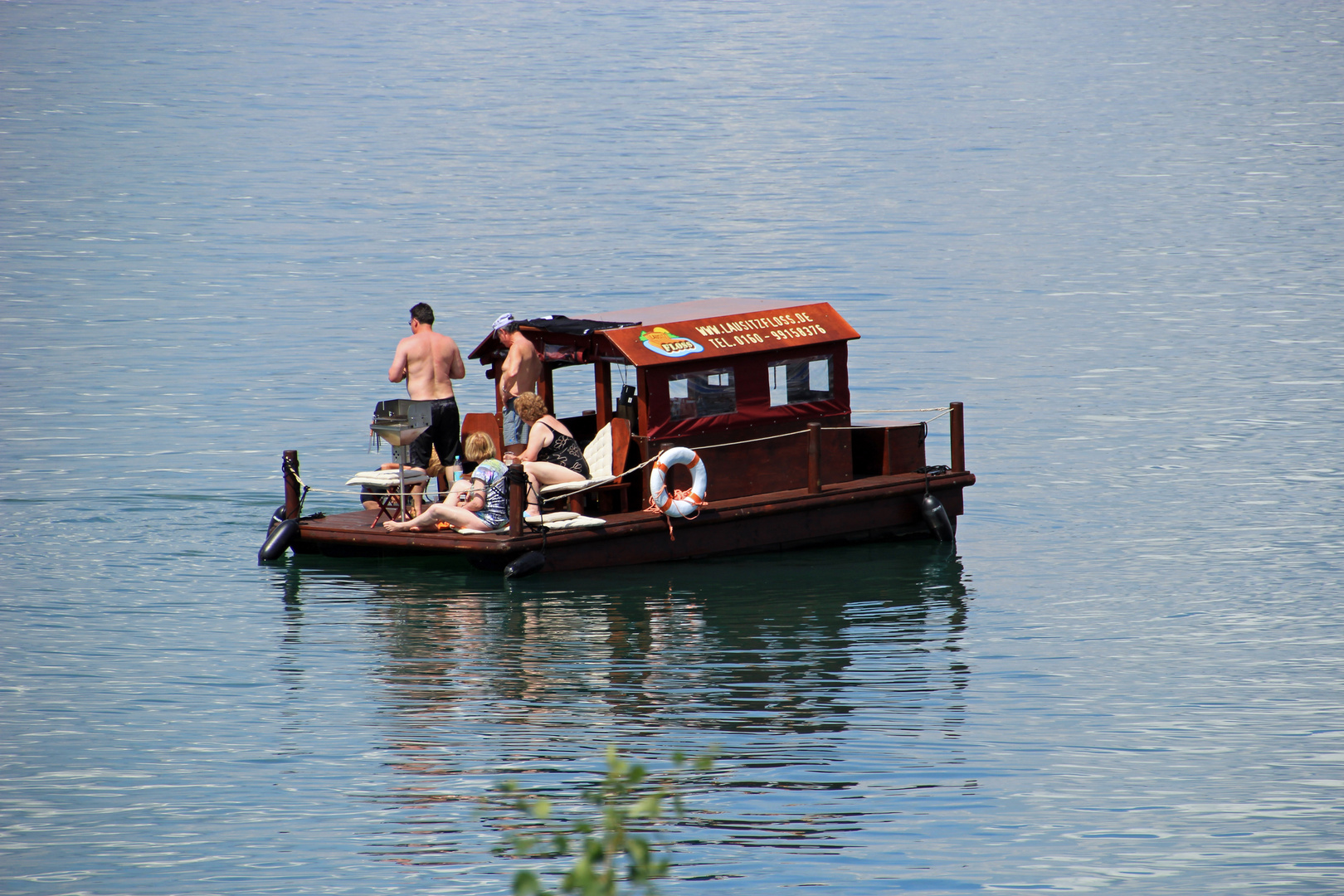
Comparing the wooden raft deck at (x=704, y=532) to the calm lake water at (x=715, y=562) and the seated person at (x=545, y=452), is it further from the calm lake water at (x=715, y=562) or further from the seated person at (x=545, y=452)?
the seated person at (x=545, y=452)

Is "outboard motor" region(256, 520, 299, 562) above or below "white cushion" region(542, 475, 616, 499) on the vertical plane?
below

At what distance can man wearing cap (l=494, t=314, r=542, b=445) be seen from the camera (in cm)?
1772

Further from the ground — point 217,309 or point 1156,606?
point 217,309

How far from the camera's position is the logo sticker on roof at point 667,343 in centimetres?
1727

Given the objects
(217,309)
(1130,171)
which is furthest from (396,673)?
(1130,171)

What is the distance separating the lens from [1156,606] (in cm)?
1692

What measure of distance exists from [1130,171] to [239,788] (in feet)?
142

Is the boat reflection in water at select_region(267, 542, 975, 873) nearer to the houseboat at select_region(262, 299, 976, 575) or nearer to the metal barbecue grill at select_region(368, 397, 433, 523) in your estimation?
the houseboat at select_region(262, 299, 976, 575)

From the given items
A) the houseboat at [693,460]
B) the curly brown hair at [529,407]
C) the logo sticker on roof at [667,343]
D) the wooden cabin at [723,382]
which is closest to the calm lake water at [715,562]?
the houseboat at [693,460]

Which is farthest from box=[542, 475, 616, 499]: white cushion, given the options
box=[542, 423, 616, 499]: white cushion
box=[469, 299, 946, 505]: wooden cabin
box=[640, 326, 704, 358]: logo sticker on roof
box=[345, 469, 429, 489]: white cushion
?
box=[640, 326, 704, 358]: logo sticker on roof

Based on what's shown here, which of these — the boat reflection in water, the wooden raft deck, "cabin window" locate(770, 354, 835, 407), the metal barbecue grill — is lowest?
the boat reflection in water

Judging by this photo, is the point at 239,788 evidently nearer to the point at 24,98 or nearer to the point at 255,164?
the point at 255,164

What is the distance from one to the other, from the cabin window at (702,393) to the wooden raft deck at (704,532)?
3.09ft

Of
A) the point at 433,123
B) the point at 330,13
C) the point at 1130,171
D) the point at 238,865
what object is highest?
the point at 330,13
